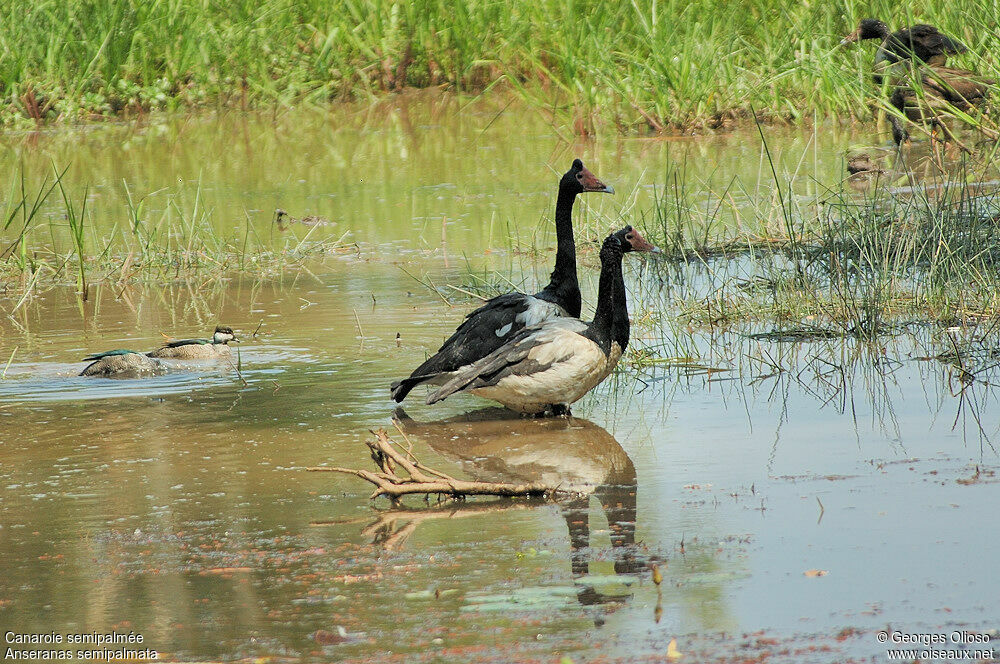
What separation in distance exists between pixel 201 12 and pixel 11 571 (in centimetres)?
1479

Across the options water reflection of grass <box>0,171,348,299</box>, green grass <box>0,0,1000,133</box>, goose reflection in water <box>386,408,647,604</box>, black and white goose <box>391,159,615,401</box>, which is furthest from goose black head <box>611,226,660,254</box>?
green grass <box>0,0,1000,133</box>

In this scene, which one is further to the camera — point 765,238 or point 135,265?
point 135,265

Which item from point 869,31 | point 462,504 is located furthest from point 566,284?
point 869,31

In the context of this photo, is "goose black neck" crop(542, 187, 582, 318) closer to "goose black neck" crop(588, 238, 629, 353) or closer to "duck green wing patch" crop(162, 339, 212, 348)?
"goose black neck" crop(588, 238, 629, 353)

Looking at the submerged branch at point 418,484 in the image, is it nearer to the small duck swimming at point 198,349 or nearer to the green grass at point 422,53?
the small duck swimming at point 198,349

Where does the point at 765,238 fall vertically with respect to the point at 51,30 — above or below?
below

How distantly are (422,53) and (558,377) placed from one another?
12255 millimetres

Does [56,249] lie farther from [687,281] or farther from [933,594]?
[933,594]

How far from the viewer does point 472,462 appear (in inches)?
227

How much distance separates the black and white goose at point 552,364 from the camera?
6340 mm

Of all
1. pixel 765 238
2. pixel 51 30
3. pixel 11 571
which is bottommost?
pixel 11 571

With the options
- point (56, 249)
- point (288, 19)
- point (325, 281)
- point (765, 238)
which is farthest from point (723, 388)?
point (288, 19)

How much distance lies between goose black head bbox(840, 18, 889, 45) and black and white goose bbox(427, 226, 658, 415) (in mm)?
7378

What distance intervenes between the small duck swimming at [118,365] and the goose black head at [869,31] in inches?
327
